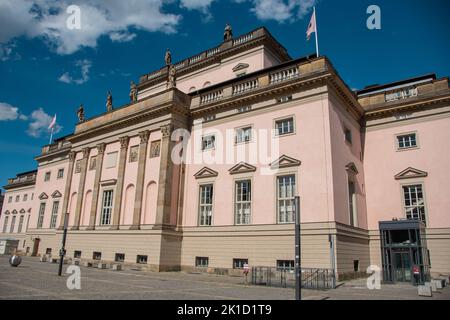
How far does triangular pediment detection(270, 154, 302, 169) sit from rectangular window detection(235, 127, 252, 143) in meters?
3.18

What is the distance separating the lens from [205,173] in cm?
2861

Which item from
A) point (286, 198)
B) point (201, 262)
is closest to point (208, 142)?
point (286, 198)

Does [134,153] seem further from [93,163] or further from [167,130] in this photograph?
[93,163]

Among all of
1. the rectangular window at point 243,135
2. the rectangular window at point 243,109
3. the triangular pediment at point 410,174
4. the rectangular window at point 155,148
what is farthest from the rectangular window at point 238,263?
the triangular pediment at point 410,174

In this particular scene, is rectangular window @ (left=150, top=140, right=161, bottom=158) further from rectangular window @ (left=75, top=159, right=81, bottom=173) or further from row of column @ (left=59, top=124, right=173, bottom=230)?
rectangular window @ (left=75, top=159, right=81, bottom=173)

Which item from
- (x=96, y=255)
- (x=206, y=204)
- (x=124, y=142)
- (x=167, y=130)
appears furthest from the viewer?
(x=124, y=142)

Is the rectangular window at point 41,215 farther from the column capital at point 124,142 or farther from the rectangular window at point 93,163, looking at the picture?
the column capital at point 124,142

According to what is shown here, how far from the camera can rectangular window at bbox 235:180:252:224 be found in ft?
85.3

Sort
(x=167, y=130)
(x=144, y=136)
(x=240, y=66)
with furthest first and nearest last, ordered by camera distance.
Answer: (x=240, y=66)
(x=144, y=136)
(x=167, y=130)

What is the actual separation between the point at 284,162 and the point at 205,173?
697 cm

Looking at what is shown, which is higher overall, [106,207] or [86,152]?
[86,152]

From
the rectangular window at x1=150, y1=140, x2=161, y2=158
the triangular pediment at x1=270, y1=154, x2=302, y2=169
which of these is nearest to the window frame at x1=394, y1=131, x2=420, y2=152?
the triangular pediment at x1=270, y1=154, x2=302, y2=169
